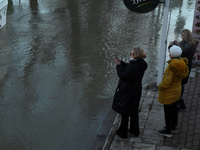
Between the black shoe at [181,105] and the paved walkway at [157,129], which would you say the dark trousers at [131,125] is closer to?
the paved walkway at [157,129]

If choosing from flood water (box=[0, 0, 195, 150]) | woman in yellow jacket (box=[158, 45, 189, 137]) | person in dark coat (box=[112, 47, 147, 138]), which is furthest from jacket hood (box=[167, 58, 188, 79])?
flood water (box=[0, 0, 195, 150])

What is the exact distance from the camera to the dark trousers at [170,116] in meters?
5.36

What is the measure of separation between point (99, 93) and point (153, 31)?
5.09 metres

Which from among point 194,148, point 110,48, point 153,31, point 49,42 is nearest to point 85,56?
point 110,48

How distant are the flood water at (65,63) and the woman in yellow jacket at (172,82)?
144 cm

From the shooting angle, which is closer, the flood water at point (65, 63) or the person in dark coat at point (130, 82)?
the person in dark coat at point (130, 82)

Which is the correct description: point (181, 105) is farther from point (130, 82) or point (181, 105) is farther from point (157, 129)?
point (130, 82)

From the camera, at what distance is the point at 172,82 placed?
515 centimetres

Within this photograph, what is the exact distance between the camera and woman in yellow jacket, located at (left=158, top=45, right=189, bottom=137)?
5.02 meters

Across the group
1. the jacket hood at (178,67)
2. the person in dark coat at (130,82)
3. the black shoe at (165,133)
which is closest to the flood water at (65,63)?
the person in dark coat at (130,82)

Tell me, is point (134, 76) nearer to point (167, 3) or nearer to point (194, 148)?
point (194, 148)

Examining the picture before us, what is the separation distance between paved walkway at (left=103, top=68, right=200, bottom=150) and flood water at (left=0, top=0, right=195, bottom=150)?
64 cm

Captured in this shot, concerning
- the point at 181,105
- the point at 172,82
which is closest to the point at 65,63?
the point at 181,105

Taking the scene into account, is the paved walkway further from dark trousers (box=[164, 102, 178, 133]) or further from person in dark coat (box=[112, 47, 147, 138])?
person in dark coat (box=[112, 47, 147, 138])
